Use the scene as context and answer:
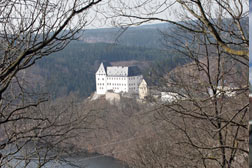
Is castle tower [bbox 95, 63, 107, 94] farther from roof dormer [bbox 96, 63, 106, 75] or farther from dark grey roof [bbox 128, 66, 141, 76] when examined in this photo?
dark grey roof [bbox 128, 66, 141, 76]

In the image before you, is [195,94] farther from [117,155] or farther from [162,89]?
[117,155]

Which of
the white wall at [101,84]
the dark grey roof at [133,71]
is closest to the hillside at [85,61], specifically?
the white wall at [101,84]

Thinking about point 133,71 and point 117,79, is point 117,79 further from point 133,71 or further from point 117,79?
point 133,71

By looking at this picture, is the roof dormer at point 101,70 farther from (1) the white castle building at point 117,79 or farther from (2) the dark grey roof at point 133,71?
(2) the dark grey roof at point 133,71

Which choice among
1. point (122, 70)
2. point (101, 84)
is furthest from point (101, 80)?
point (122, 70)

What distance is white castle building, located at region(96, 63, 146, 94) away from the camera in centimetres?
5162

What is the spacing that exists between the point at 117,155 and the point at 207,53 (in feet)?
63.9

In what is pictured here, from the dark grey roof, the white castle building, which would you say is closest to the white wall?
the white castle building

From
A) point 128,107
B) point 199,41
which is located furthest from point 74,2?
point 128,107

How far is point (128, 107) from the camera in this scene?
3291 cm

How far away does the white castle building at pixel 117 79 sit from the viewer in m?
51.6

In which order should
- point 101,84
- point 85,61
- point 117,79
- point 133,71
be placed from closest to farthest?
1. point 133,71
2. point 101,84
3. point 117,79
4. point 85,61

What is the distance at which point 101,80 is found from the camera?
2158 inches

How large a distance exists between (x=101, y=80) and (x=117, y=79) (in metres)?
2.44
